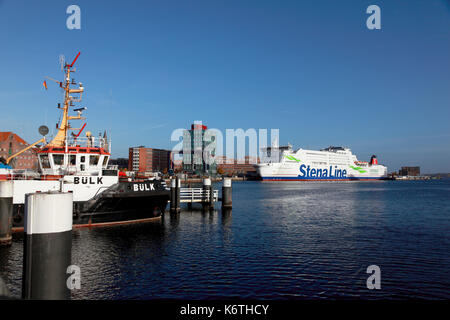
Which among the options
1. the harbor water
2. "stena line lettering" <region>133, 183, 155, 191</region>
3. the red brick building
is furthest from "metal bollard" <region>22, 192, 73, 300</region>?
the red brick building

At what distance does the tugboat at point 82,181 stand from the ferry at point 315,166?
109m

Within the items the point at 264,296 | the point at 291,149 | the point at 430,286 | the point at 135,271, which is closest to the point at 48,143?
the point at 135,271

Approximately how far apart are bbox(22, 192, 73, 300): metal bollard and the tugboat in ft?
57.2

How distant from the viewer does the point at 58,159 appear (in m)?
22.1

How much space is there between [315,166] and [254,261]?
415ft

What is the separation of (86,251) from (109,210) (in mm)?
6463

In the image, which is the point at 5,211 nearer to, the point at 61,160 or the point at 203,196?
the point at 61,160

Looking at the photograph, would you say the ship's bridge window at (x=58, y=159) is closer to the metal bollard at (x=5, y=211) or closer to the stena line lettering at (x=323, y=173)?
the metal bollard at (x=5, y=211)

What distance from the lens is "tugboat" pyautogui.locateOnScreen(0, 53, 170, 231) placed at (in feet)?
67.8

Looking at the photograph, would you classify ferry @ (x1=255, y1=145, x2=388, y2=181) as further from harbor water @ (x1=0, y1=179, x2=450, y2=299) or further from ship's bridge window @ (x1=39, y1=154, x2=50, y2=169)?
ship's bridge window @ (x1=39, y1=154, x2=50, y2=169)

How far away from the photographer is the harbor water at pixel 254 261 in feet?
36.4

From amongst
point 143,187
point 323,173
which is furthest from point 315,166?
point 143,187

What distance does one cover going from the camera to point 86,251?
632 inches
